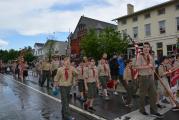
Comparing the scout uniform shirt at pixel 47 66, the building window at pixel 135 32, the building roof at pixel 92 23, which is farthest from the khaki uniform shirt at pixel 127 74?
the building roof at pixel 92 23

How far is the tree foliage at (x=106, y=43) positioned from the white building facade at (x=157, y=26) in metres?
2.35

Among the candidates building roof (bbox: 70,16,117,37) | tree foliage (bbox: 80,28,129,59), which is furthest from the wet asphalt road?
building roof (bbox: 70,16,117,37)

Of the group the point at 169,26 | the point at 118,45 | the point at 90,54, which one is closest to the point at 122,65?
the point at 169,26

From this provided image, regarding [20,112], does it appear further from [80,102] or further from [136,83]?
[136,83]

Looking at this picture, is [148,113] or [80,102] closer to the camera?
[148,113]

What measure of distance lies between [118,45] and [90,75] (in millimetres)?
36914

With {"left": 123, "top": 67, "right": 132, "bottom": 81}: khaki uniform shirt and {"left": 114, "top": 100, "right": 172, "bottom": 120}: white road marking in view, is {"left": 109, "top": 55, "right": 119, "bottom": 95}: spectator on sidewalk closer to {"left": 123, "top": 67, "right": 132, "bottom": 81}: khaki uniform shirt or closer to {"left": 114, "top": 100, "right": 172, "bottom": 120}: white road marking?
{"left": 123, "top": 67, "right": 132, "bottom": 81}: khaki uniform shirt

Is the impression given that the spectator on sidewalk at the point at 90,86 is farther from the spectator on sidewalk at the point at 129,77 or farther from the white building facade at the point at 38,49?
the white building facade at the point at 38,49

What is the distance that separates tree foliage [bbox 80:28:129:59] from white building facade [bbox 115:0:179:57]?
235 centimetres

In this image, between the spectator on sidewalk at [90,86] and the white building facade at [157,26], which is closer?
the spectator on sidewalk at [90,86]

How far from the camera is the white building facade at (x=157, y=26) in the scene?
42.8m

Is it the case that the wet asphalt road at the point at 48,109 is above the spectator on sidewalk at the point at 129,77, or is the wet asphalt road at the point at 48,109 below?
below

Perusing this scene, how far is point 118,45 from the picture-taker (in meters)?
48.1

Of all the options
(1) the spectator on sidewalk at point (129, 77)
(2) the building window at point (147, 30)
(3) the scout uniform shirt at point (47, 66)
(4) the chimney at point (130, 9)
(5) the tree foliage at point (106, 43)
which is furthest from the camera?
(4) the chimney at point (130, 9)
